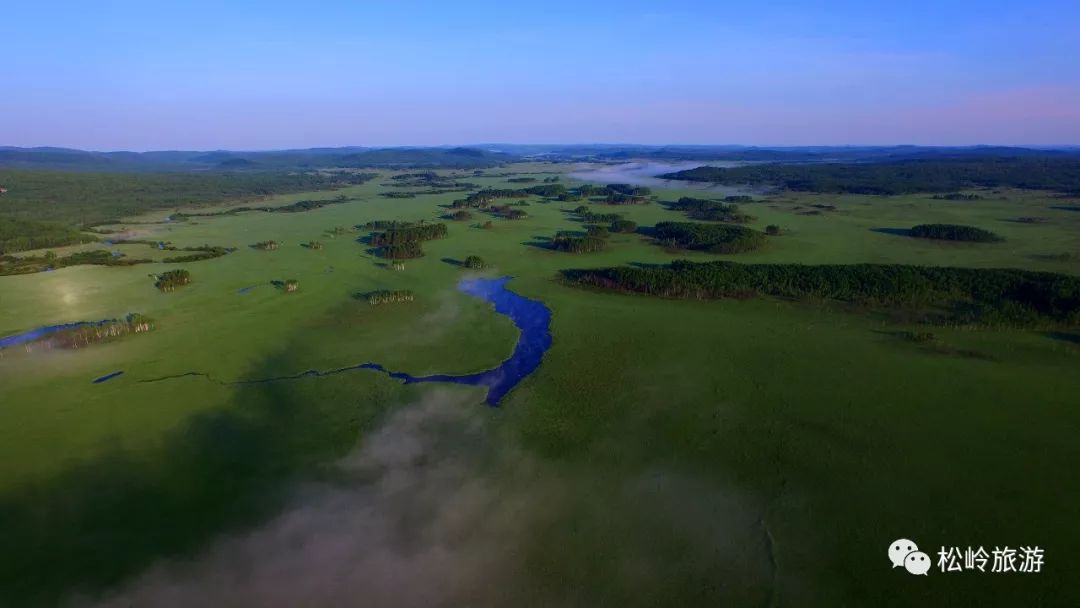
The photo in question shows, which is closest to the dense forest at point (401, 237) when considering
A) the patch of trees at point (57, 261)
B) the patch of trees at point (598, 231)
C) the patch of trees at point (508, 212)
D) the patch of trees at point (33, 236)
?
the patch of trees at point (508, 212)

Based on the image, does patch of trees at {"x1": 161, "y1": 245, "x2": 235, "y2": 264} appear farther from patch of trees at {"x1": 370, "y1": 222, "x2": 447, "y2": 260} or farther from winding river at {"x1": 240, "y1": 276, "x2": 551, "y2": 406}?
winding river at {"x1": 240, "y1": 276, "x2": 551, "y2": 406}

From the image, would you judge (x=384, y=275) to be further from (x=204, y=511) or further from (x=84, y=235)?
(x=84, y=235)

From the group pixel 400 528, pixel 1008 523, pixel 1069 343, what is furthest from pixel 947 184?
pixel 400 528

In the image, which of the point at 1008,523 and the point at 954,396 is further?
the point at 954,396

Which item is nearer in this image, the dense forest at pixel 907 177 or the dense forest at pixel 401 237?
the dense forest at pixel 401 237

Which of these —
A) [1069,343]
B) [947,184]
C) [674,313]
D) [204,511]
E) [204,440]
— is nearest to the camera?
[204,511]

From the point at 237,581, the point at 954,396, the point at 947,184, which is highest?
the point at 947,184
